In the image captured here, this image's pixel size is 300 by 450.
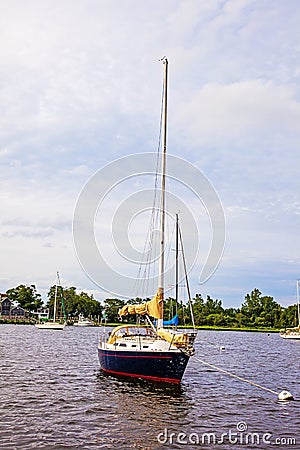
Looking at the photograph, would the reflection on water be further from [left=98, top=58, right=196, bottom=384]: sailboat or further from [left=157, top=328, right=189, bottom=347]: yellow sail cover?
[left=157, top=328, right=189, bottom=347]: yellow sail cover

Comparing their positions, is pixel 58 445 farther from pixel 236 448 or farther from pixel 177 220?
pixel 177 220

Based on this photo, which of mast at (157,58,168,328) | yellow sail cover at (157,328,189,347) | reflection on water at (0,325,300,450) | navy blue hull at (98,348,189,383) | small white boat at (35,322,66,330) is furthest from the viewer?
small white boat at (35,322,66,330)

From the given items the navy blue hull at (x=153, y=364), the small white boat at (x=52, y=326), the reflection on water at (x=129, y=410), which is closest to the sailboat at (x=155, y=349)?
the navy blue hull at (x=153, y=364)

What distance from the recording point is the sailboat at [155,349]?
34750 millimetres

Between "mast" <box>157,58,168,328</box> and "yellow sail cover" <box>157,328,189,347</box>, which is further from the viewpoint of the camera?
"mast" <box>157,58,168,328</box>

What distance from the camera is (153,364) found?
35.0 meters

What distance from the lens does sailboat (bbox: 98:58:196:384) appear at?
1368 inches

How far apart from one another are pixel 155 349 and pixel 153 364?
43.4 inches

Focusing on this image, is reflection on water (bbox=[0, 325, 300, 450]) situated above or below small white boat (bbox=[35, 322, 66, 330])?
below

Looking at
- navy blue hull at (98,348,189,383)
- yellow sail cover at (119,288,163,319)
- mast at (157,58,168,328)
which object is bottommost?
navy blue hull at (98,348,189,383)

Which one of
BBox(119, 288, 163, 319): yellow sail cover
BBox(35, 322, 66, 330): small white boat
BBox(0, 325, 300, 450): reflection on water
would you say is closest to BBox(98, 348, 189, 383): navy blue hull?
BBox(0, 325, 300, 450): reflection on water

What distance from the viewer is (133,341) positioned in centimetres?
3697

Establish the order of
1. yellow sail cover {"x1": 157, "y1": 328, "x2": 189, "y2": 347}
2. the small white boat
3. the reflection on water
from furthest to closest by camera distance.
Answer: the small white boat
yellow sail cover {"x1": 157, "y1": 328, "x2": 189, "y2": 347}
the reflection on water

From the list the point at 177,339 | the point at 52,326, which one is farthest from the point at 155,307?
the point at 52,326
